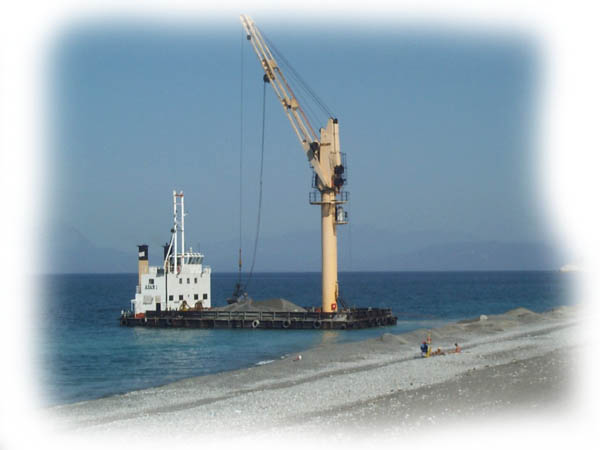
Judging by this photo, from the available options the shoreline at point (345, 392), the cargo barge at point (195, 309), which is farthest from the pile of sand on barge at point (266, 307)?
the shoreline at point (345, 392)

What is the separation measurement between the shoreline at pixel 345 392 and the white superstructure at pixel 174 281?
2225cm

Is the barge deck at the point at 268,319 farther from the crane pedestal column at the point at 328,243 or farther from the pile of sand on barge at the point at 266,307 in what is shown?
the crane pedestal column at the point at 328,243

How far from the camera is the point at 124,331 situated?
62.0 metres

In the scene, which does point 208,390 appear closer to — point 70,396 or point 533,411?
point 70,396

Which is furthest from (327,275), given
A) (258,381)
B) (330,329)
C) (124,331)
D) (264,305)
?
(258,381)

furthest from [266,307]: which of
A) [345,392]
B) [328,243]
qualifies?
[345,392]

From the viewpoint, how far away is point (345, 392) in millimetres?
26625

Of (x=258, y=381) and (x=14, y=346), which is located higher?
(x=14, y=346)

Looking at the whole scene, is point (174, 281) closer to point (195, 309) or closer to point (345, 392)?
point (195, 309)

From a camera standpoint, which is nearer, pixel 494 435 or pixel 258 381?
pixel 494 435

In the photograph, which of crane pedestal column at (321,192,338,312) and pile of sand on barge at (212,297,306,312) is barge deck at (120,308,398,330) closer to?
pile of sand on barge at (212,297,306,312)

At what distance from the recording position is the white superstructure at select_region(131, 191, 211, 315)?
6209 centimetres

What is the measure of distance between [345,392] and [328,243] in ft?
98.9

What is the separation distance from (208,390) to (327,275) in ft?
88.7
